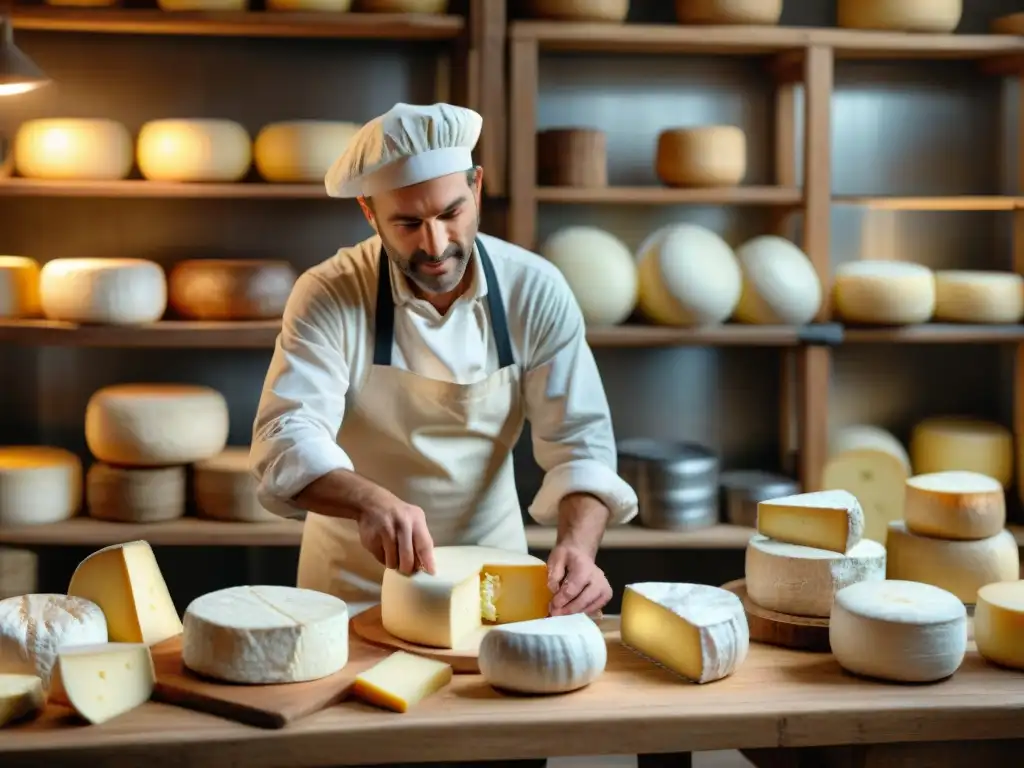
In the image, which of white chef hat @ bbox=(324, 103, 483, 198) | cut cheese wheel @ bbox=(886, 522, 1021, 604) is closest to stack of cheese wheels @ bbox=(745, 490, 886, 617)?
cut cheese wheel @ bbox=(886, 522, 1021, 604)

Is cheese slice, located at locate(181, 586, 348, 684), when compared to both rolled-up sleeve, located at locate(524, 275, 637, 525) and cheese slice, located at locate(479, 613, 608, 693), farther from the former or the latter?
rolled-up sleeve, located at locate(524, 275, 637, 525)

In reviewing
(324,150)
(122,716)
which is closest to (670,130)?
(324,150)

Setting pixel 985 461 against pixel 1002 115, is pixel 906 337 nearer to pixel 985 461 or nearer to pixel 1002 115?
pixel 985 461

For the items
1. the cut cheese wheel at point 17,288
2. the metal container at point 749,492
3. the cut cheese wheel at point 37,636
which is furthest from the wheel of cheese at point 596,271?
the cut cheese wheel at point 37,636

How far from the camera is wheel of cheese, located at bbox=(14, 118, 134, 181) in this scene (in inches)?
126

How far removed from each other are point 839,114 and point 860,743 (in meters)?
2.46

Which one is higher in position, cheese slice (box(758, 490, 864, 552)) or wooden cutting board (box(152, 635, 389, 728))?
cheese slice (box(758, 490, 864, 552))

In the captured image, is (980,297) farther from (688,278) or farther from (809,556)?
(809,556)

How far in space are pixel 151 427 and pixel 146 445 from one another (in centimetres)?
5

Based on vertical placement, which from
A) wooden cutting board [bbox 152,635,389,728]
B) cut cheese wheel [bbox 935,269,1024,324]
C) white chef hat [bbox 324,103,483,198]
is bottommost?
wooden cutting board [bbox 152,635,389,728]

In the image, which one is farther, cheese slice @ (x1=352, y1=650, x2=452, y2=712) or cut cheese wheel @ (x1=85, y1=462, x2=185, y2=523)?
cut cheese wheel @ (x1=85, y1=462, x2=185, y2=523)

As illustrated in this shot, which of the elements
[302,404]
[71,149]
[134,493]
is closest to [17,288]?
[71,149]

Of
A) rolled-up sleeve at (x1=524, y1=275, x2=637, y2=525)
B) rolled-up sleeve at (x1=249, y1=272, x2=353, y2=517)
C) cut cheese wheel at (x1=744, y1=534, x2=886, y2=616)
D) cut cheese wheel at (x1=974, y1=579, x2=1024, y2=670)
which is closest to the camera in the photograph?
cut cheese wheel at (x1=974, y1=579, x2=1024, y2=670)

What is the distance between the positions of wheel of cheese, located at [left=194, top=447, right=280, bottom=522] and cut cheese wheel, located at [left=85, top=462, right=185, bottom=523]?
0.23 feet
